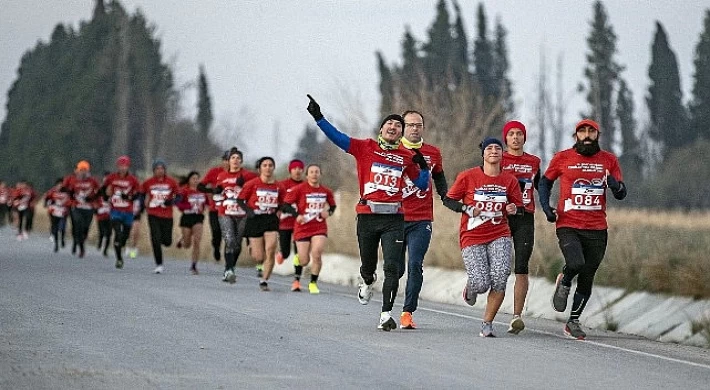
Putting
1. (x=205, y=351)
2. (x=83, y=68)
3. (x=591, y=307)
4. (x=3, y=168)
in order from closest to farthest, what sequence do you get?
(x=205, y=351) < (x=591, y=307) < (x=83, y=68) < (x=3, y=168)

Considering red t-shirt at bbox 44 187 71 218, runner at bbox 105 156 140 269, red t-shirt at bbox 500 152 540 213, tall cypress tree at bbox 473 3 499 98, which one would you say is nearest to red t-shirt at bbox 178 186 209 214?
runner at bbox 105 156 140 269

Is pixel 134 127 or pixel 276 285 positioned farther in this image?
pixel 134 127

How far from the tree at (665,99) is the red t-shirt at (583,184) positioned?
57.5m


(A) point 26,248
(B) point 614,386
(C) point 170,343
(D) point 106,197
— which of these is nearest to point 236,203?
(D) point 106,197

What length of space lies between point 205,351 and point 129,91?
65.9 m

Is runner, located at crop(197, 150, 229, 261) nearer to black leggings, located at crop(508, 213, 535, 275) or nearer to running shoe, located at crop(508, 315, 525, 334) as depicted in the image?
black leggings, located at crop(508, 213, 535, 275)

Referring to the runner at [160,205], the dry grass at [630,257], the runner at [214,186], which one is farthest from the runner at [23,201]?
the runner at [160,205]

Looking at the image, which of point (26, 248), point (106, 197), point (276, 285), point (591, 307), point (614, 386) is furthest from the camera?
point (26, 248)

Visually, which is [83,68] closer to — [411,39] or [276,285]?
[411,39]

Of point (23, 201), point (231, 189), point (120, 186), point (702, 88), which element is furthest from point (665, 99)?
point (231, 189)

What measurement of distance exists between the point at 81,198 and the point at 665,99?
4458cm

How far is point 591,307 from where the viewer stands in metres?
17.8

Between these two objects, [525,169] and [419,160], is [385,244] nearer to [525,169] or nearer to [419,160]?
[419,160]

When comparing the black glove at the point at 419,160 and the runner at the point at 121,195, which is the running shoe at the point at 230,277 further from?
the black glove at the point at 419,160
